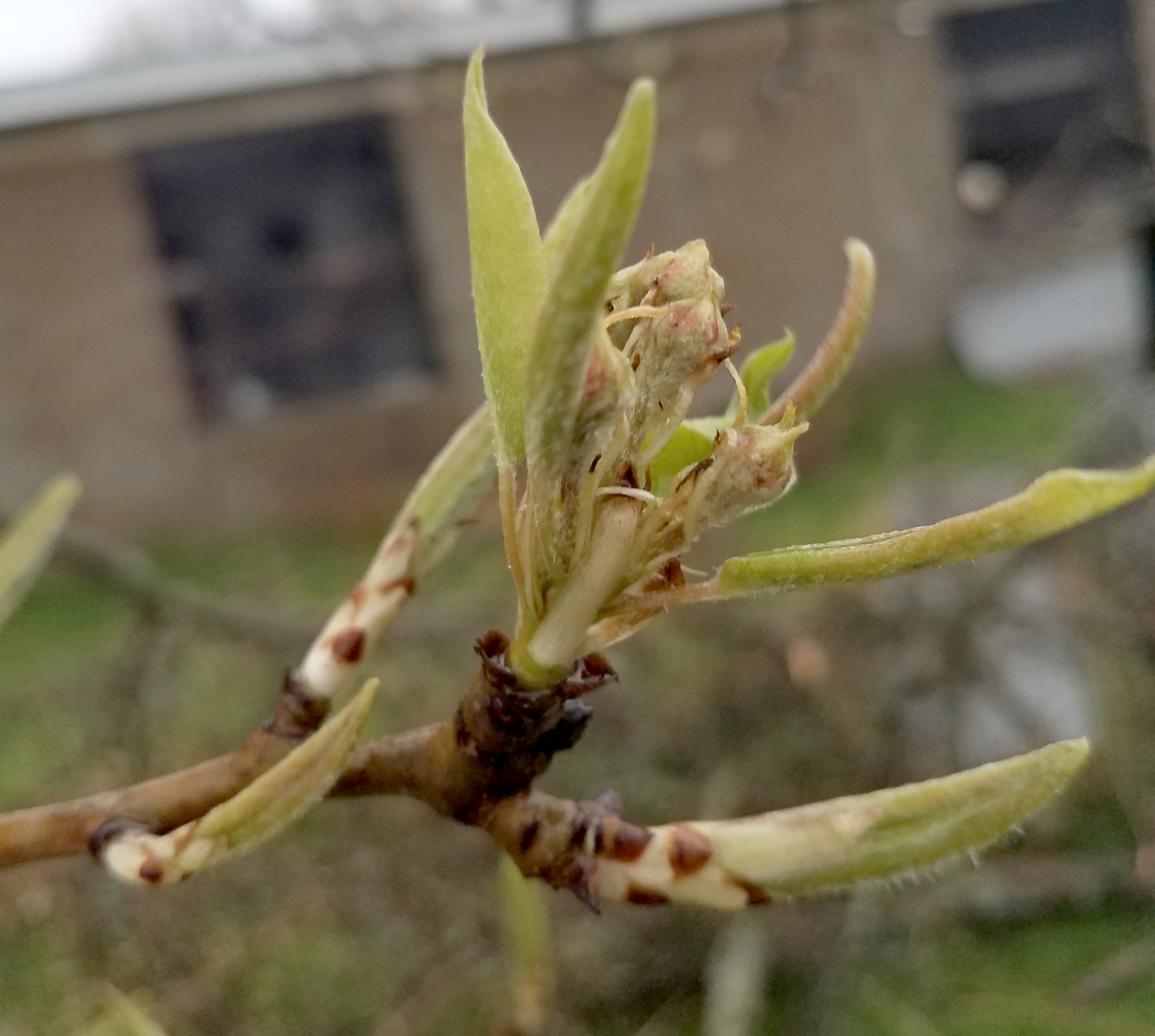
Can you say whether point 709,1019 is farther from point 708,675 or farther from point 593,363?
point 593,363

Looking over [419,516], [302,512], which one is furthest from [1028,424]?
[419,516]

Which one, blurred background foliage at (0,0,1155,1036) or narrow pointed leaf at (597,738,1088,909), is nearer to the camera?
narrow pointed leaf at (597,738,1088,909)

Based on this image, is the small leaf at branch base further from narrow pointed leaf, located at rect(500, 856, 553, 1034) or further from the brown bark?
narrow pointed leaf, located at rect(500, 856, 553, 1034)

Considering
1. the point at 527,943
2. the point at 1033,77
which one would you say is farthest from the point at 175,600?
the point at 1033,77

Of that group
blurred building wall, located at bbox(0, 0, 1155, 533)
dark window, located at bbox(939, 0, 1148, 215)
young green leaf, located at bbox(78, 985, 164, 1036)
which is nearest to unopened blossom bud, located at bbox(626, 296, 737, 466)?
young green leaf, located at bbox(78, 985, 164, 1036)

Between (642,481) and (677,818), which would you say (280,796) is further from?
(677,818)

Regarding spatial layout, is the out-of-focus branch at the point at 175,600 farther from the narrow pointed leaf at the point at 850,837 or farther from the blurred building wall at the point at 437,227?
the blurred building wall at the point at 437,227
